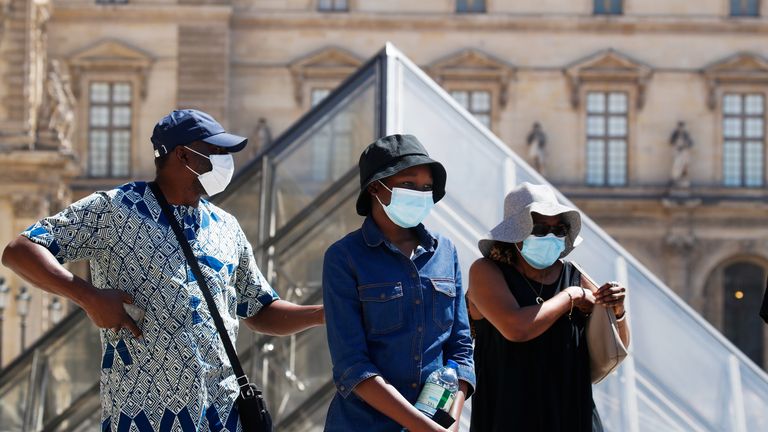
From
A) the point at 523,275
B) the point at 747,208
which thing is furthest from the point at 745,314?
the point at 523,275

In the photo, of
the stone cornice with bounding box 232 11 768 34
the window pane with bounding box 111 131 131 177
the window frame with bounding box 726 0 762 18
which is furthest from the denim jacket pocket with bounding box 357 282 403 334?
the window frame with bounding box 726 0 762 18

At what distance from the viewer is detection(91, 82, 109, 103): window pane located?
32.2 metres

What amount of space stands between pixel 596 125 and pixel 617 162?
88 centimetres

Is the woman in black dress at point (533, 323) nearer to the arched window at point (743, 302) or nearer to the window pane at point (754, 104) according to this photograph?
the arched window at point (743, 302)

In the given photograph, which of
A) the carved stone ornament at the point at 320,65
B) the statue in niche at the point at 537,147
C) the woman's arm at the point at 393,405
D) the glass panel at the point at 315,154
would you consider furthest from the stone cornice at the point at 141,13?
the woman's arm at the point at 393,405

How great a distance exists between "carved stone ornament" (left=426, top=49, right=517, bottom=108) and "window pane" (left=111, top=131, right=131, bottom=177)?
6222 mm

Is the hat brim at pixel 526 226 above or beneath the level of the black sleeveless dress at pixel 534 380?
above

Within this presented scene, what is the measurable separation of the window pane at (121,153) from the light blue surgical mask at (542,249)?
2806 cm

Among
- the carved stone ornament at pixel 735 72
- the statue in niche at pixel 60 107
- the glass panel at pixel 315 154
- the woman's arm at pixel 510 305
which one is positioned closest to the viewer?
the woman's arm at pixel 510 305

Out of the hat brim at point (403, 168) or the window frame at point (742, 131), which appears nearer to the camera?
the hat brim at point (403, 168)

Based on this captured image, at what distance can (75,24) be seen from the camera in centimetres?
3194

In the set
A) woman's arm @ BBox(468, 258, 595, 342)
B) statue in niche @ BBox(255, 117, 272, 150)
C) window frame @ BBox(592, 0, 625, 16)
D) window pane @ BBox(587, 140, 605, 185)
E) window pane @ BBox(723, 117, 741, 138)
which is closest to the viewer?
woman's arm @ BBox(468, 258, 595, 342)

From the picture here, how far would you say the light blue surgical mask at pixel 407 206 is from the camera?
3.88 meters

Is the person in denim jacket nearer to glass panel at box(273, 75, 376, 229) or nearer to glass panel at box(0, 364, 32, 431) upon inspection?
glass panel at box(273, 75, 376, 229)
